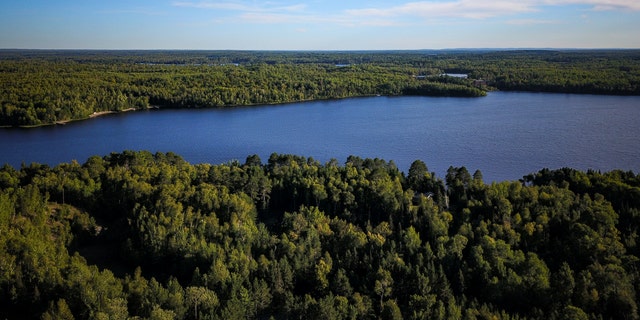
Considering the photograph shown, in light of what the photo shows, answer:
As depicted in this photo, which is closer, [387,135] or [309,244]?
[309,244]

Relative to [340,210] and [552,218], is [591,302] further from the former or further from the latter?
[340,210]

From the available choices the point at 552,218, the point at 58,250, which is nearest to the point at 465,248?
the point at 552,218

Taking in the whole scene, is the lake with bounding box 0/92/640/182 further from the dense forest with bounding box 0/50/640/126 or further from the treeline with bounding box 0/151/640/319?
the treeline with bounding box 0/151/640/319

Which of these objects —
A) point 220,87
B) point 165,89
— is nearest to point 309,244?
point 165,89

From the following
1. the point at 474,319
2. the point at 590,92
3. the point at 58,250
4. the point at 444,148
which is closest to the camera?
the point at 474,319

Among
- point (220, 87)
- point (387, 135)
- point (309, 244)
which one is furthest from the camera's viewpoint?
point (220, 87)

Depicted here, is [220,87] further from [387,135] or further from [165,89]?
[387,135]

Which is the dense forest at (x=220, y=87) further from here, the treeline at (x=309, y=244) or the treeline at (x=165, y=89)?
the treeline at (x=309, y=244)
